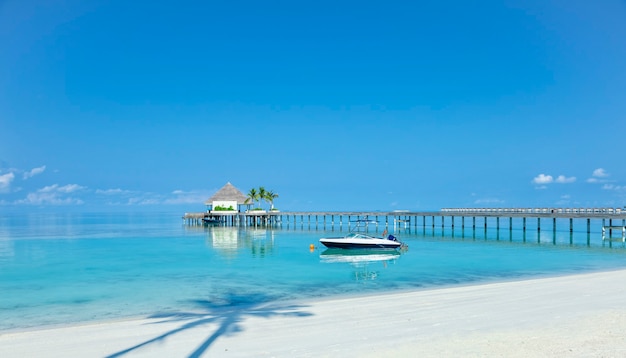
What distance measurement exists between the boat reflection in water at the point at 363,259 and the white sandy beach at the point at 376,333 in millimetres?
10369

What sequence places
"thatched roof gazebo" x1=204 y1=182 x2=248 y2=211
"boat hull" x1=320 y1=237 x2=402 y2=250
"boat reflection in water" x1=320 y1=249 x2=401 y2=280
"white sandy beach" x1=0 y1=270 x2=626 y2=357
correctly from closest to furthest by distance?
"white sandy beach" x1=0 y1=270 x2=626 y2=357, "boat reflection in water" x1=320 y1=249 x2=401 y2=280, "boat hull" x1=320 y1=237 x2=402 y2=250, "thatched roof gazebo" x1=204 y1=182 x2=248 y2=211

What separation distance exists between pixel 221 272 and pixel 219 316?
12.7 m

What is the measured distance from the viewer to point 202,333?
34.7 ft

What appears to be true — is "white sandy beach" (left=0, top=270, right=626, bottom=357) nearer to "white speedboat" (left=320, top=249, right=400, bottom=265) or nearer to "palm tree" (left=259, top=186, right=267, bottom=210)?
"white speedboat" (left=320, top=249, right=400, bottom=265)

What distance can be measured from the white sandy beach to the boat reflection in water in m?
10.4

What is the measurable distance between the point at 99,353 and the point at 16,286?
15.1m

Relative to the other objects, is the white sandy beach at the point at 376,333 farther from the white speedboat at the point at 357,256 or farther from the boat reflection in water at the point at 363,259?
the white speedboat at the point at 357,256

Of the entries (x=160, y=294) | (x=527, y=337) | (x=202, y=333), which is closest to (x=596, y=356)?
(x=527, y=337)

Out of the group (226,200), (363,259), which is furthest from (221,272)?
(226,200)

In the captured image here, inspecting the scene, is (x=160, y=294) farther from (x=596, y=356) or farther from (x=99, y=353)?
(x=596, y=356)

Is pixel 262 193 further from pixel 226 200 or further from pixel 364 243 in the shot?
pixel 364 243

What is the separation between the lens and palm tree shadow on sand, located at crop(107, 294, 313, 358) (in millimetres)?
9922

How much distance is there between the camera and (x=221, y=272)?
25344mm

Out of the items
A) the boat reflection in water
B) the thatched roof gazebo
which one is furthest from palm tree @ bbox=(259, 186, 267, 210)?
the boat reflection in water
